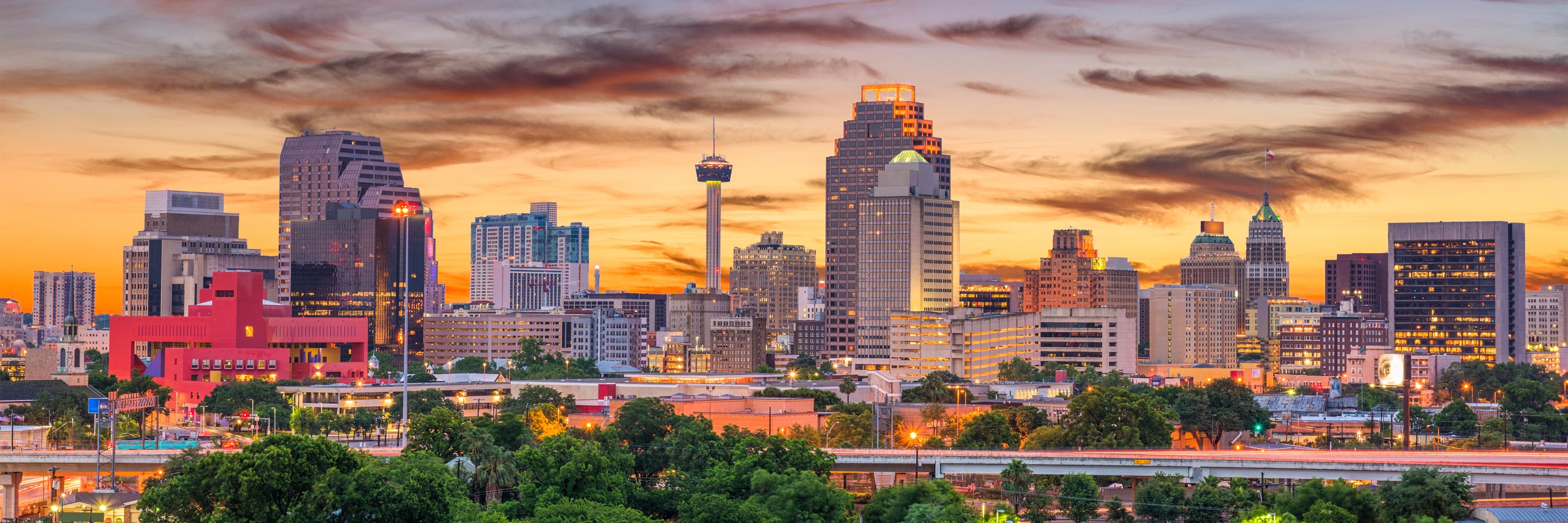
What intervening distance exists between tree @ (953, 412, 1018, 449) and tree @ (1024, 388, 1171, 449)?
87.1 inches

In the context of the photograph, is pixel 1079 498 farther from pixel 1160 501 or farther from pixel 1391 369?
pixel 1391 369

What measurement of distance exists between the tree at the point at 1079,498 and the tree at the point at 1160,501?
3416 millimetres

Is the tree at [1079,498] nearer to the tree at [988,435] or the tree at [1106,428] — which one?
the tree at [1106,428]

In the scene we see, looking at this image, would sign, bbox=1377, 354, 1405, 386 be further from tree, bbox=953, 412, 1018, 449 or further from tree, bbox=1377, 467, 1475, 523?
tree, bbox=1377, 467, 1475, 523

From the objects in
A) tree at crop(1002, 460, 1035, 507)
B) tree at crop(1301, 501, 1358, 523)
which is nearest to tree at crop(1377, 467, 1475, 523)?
tree at crop(1301, 501, 1358, 523)

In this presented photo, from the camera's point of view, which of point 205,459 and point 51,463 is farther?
point 51,463

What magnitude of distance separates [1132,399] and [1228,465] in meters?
53.1

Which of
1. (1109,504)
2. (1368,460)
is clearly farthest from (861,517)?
(1368,460)

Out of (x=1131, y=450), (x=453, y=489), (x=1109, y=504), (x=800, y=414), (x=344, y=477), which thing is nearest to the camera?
(x=344, y=477)

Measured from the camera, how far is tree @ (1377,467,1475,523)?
118000mm

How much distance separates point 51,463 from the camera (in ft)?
444

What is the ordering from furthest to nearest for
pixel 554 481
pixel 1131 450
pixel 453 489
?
pixel 1131 450, pixel 554 481, pixel 453 489

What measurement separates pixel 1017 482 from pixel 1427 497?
1169 inches

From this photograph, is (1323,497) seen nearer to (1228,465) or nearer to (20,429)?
(1228,465)
